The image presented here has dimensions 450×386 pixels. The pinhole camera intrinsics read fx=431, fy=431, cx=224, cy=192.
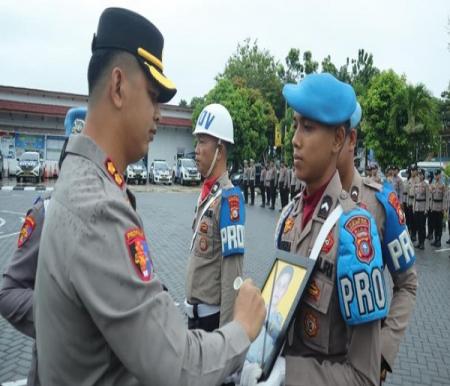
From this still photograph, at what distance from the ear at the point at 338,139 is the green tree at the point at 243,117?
32.4 meters

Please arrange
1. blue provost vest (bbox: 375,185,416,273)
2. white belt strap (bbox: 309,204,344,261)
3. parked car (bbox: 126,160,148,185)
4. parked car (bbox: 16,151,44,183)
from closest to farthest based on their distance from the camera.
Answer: white belt strap (bbox: 309,204,344,261), blue provost vest (bbox: 375,185,416,273), parked car (bbox: 16,151,44,183), parked car (bbox: 126,160,148,185)

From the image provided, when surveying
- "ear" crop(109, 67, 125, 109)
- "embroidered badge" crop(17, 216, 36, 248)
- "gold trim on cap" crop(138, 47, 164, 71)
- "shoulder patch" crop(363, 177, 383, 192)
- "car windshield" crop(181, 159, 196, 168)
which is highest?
"car windshield" crop(181, 159, 196, 168)

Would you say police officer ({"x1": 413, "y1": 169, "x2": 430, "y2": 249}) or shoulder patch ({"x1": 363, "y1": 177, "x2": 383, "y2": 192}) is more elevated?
shoulder patch ({"x1": 363, "y1": 177, "x2": 383, "y2": 192})

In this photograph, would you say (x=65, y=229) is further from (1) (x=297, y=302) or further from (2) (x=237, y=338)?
(1) (x=297, y=302)

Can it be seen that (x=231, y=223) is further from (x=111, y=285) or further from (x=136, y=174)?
(x=136, y=174)

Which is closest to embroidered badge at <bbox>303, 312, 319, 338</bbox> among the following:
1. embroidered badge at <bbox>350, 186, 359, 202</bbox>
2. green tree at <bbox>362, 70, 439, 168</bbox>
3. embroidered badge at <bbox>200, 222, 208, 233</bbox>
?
embroidered badge at <bbox>350, 186, 359, 202</bbox>

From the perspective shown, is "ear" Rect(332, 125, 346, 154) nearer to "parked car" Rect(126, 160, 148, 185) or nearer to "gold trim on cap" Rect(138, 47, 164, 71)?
"gold trim on cap" Rect(138, 47, 164, 71)

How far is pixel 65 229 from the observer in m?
1.17

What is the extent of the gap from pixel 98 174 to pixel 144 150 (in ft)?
0.88

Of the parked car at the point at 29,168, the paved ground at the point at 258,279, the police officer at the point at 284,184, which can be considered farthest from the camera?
the parked car at the point at 29,168

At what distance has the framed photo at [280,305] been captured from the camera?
1.51m

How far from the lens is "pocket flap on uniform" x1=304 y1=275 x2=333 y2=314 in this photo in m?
1.58

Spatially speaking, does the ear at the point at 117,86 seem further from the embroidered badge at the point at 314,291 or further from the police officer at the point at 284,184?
the police officer at the point at 284,184

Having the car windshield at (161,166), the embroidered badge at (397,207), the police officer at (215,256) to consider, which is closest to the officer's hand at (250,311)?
the embroidered badge at (397,207)
